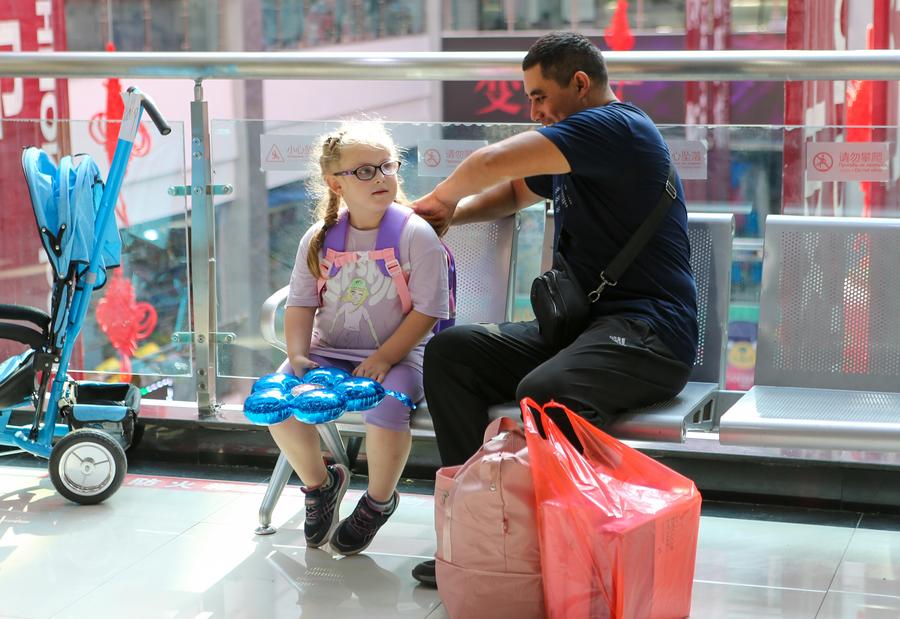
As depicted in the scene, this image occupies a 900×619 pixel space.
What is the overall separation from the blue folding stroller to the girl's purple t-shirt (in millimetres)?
770

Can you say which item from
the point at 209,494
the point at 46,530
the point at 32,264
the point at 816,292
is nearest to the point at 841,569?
the point at 816,292

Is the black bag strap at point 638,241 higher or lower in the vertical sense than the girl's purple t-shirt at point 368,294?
higher

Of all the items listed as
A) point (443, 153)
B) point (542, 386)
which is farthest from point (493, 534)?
point (443, 153)

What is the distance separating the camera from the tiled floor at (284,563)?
8.76ft

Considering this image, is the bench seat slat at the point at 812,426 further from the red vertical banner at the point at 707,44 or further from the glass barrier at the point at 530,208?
the red vertical banner at the point at 707,44

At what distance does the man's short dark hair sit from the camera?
2.70m

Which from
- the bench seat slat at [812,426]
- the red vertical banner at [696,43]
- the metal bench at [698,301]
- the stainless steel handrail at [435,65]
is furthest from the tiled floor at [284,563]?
the red vertical banner at [696,43]

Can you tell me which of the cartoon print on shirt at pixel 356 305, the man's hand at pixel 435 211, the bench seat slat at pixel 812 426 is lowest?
the bench seat slat at pixel 812 426

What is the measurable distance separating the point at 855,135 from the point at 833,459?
A: 0.90m

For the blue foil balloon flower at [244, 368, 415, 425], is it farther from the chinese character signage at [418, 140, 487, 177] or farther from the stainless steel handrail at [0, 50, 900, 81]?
the stainless steel handrail at [0, 50, 900, 81]

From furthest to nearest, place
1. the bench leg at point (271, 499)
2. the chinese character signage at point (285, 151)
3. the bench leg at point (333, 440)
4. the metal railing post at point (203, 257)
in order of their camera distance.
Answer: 1. the metal railing post at point (203, 257)
2. the chinese character signage at point (285, 151)
3. the bench leg at point (271, 499)
4. the bench leg at point (333, 440)

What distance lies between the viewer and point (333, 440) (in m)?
3.10

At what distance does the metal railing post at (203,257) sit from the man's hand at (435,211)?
102 centimetres

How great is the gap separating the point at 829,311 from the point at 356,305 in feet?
3.97
